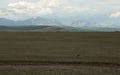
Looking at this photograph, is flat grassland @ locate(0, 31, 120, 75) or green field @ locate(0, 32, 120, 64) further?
green field @ locate(0, 32, 120, 64)

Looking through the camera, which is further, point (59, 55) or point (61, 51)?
point (61, 51)

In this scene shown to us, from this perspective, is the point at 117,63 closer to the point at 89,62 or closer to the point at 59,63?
the point at 89,62

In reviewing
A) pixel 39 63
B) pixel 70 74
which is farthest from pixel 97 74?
pixel 39 63

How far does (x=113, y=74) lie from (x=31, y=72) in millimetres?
6433

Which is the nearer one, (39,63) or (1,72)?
(1,72)

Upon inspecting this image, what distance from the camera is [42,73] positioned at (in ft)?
76.7

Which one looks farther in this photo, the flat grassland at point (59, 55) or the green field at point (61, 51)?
the green field at point (61, 51)

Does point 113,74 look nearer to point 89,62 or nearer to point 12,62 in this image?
point 89,62

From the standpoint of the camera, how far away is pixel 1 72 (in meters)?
23.8

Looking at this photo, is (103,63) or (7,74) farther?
(103,63)

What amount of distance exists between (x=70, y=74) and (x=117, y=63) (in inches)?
406

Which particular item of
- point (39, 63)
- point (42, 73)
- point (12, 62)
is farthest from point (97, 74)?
point (12, 62)

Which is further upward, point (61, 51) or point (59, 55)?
point (59, 55)

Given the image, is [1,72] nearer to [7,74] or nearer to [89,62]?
[7,74]
